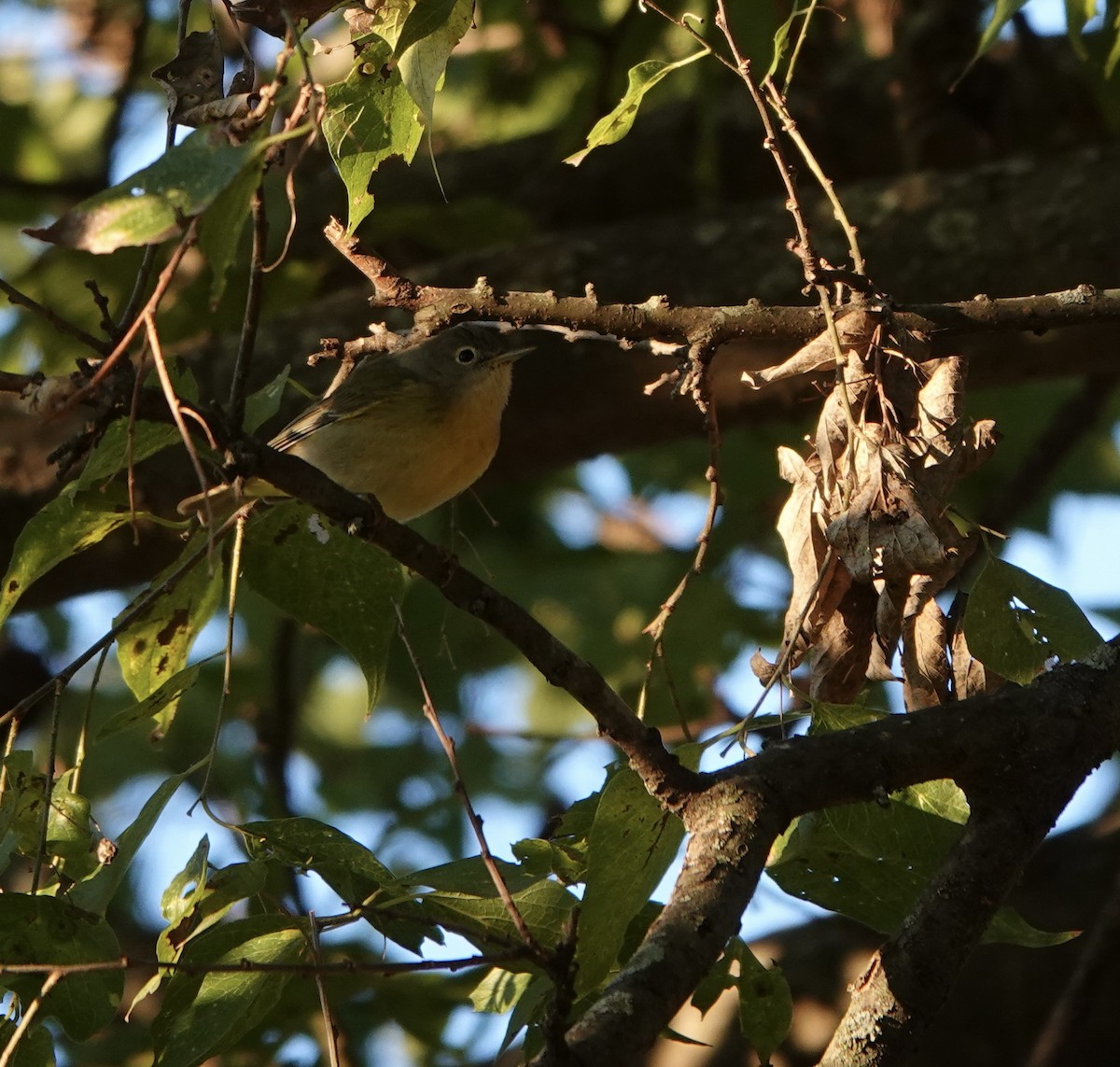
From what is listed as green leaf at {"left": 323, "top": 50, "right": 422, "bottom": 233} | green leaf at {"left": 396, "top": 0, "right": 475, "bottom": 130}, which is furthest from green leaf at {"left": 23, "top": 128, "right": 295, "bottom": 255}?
green leaf at {"left": 323, "top": 50, "right": 422, "bottom": 233}

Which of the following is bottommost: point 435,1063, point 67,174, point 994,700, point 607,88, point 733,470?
point 435,1063

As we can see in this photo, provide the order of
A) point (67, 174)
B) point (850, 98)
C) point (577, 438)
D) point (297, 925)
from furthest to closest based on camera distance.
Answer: point (67, 174) < point (850, 98) < point (577, 438) < point (297, 925)

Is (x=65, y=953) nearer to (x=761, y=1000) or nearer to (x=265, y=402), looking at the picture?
(x=265, y=402)

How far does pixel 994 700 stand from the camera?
2570 mm

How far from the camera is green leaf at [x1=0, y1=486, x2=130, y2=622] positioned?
2732mm

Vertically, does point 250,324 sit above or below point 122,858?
above

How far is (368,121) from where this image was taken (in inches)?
105

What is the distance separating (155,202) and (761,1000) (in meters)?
1.80

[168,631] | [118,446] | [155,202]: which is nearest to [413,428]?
[168,631]

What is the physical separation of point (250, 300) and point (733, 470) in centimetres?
468

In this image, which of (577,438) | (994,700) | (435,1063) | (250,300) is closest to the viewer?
(250,300)

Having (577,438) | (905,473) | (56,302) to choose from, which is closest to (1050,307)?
(905,473)

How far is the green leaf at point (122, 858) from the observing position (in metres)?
2.38

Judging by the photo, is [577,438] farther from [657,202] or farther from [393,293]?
[393,293]
